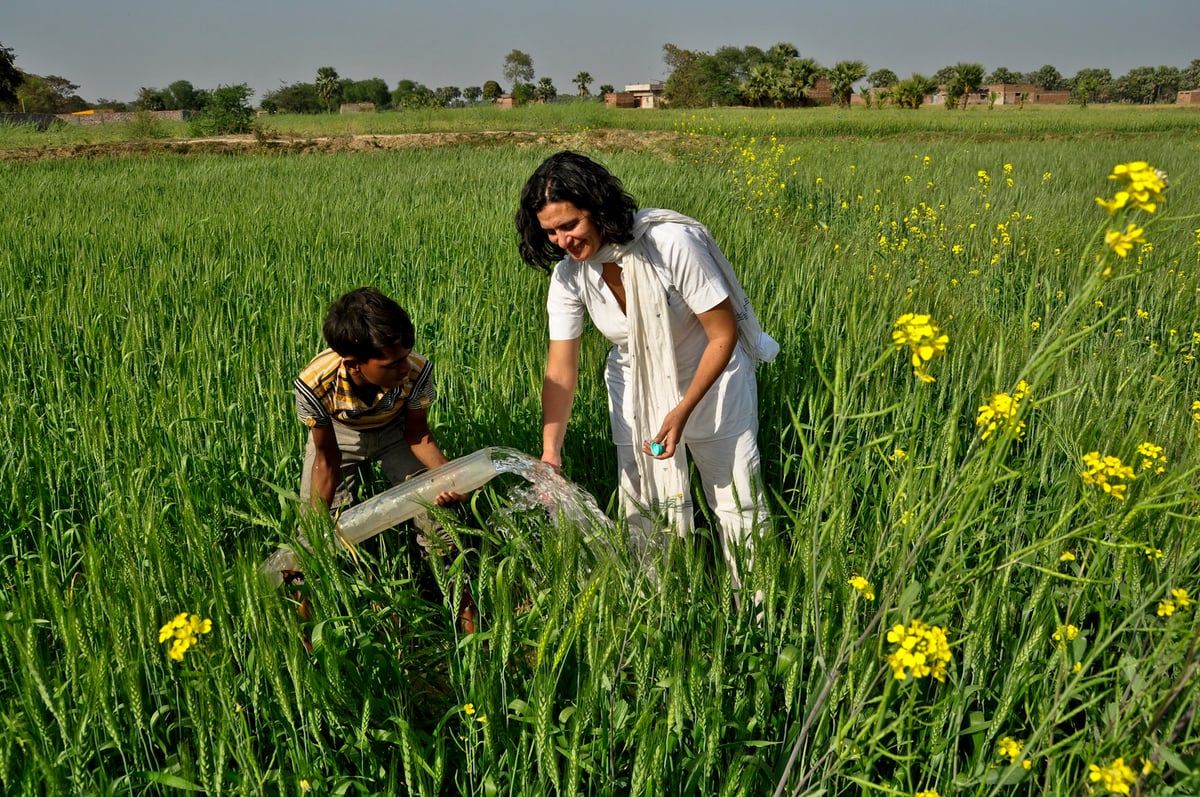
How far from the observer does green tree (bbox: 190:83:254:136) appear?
22.0m

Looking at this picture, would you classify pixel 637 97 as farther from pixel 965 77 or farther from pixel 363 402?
pixel 363 402

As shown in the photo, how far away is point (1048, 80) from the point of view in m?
117

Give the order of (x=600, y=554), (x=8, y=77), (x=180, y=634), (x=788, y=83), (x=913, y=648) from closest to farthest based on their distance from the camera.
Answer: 1. (x=913, y=648)
2. (x=180, y=634)
3. (x=600, y=554)
4. (x=8, y=77)
5. (x=788, y=83)

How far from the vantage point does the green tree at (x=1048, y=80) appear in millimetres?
116556

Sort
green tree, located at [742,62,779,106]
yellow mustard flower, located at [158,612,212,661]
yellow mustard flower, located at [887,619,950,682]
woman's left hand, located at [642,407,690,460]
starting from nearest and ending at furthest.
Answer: yellow mustard flower, located at [887,619,950,682] → yellow mustard flower, located at [158,612,212,661] → woman's left hand, located at [642,407,690,460] → green tree, located at [742,62,779,106]

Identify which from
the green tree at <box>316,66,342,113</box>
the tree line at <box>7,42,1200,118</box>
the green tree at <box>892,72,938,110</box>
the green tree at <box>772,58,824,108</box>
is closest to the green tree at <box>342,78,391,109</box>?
the tree line at <box>7,42,1200,118</box>

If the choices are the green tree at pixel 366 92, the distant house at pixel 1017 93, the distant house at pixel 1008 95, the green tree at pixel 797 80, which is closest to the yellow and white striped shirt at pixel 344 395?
the green tree at pixel 797 80

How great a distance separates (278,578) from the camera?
6.45 feet

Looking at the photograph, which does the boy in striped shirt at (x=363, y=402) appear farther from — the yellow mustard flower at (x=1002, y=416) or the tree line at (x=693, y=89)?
the tree line at (x=693, y=89)

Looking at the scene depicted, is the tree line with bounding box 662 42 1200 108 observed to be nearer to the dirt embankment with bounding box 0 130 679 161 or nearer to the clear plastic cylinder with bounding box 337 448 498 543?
the dirt embankment with bounding box 0 130 679 161

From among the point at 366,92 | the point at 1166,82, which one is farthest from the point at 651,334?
the point at 1166,82

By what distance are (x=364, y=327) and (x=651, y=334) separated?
2.37 feet

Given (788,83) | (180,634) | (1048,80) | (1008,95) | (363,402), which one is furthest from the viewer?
(1048,80)

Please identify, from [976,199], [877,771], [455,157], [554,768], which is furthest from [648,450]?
[455,157]
